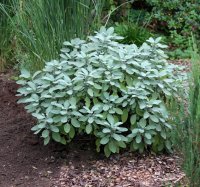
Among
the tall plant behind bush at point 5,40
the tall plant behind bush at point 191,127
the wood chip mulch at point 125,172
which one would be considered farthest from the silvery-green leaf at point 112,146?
the tall plant behind bush at point 5,40

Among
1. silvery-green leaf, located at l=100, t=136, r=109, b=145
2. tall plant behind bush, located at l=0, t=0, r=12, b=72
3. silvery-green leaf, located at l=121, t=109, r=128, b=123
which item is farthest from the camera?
tall plant behind bush, located at l=0, t=0, r=12, b=72

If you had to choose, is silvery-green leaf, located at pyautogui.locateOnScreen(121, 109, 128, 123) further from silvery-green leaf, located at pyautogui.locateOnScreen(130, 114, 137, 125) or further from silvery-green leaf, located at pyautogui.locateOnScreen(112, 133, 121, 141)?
silvery-green leaf, located at pyautogui.locateOnScreen(112, 133, 121, 141)

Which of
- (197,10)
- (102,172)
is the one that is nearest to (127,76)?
(102,172)

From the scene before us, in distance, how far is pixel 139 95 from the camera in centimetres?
407

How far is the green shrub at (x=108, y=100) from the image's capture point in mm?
4078

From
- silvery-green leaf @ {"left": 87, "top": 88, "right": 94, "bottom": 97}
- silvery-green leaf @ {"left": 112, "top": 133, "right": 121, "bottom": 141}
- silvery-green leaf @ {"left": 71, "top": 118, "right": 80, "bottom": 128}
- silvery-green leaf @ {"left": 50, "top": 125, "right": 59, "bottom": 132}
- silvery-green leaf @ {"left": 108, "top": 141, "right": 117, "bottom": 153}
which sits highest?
silvery-green leaf @ {"left": 87, "top": 88, "right": 94, "bottom": 97}

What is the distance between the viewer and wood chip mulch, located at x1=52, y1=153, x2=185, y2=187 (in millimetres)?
3961

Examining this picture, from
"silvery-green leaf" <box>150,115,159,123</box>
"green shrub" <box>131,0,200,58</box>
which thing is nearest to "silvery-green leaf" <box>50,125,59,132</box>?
"silvery-green leaf" <box>150,115,159,123</box>

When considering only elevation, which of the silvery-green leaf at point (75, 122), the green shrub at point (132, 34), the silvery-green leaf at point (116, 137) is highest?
the silvery-green leaf at point (75, 122)

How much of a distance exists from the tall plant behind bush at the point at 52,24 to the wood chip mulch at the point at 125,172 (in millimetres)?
1259

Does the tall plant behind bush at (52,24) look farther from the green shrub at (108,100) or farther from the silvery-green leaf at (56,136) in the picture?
the silvery-green leaf at (56,136)

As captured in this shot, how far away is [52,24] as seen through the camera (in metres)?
4.90

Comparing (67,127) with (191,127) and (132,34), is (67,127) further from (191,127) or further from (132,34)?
(132,34)

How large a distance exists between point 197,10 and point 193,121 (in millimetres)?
5932
